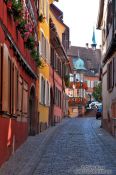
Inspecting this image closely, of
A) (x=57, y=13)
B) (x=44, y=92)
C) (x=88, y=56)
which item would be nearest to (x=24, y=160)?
(x=44, y=92)

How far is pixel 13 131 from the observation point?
717 inches

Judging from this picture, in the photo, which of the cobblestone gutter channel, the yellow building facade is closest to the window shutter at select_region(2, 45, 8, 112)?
the cobblestone gutter channel

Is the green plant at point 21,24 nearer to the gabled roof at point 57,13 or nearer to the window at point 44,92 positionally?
the window at point 44,92

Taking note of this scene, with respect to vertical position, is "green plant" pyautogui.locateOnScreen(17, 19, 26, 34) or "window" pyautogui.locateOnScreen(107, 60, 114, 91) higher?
"green plant" pyautogui.locateOnScreen(17, 19, 26, 34)

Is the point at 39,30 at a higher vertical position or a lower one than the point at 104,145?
higher

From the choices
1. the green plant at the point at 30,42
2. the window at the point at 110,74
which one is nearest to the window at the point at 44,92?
the window at the point at 110,74

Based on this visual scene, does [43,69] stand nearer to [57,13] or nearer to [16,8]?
[57,13]

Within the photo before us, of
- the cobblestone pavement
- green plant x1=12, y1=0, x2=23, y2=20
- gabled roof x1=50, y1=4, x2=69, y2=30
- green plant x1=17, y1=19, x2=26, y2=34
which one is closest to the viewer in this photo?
the cobblestone pavement

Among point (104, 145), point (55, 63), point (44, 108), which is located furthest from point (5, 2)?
point (55, 63)

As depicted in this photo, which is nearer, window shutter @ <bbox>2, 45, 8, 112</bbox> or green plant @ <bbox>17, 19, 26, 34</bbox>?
window shutter @ <bbox>2, 45, 8, 112</bbox>

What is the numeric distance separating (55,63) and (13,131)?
26883 mm

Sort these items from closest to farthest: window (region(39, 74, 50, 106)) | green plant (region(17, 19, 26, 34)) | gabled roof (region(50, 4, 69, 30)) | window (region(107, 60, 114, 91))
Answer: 1. green plant (region(17, 19, 26, 34))
2. window (region(107, 60, 114, 91))
3. window (region(39, 74, 50, 106))
4. gabled roof (region(50, 4, 69, 30))

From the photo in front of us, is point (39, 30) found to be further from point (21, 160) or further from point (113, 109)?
point (21, 160)

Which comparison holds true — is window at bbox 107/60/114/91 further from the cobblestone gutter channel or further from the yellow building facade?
the cobblestone gutter channel
